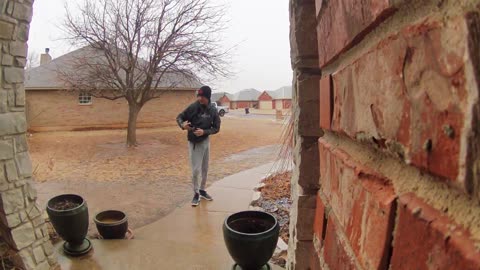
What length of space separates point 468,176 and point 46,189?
30.3 feet

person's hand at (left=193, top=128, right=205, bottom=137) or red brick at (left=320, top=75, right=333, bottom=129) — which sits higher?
red brick at (left=320, top=75, right=333, bottom=129)

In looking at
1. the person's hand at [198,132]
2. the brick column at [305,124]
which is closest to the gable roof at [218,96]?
the person's hand at [198,132]

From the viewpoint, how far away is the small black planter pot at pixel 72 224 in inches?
154

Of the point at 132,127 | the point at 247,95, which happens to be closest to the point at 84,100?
the point at 132,127

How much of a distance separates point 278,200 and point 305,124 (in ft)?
15.1

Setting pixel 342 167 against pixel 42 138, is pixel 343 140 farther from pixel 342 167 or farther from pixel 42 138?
pixel 42 138

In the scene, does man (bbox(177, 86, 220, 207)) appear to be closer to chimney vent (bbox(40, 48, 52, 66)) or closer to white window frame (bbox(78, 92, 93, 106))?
white window frame (bbox(78, 92, 93, 106))

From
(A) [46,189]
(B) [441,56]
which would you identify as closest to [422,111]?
(B) [441,56]

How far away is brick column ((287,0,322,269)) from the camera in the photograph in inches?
64.8

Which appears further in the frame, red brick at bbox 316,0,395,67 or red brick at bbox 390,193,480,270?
red brick at bbox 316,0,395,67

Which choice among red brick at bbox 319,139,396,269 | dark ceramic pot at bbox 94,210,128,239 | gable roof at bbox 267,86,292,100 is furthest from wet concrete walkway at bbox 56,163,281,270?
gable roof at bbox 267,86,292,100

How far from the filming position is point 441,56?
300 millimetres

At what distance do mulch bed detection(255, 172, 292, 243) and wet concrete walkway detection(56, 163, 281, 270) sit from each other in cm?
49

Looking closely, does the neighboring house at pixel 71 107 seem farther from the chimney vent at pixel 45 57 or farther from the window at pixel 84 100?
the chimney vent at pixel 45 57
